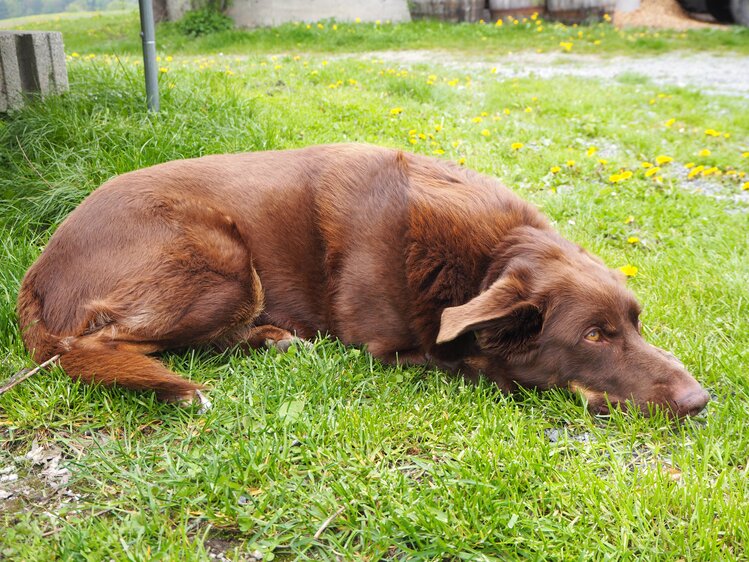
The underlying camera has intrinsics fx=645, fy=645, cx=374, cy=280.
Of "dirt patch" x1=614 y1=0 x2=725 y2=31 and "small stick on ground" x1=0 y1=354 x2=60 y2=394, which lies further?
"dirt patch" x1=614 y1=0 x2=725 y2=31

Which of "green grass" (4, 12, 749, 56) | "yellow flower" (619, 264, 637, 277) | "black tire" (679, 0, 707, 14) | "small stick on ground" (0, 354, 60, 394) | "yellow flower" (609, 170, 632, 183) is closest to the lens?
"small stick on ground" (0, 354, 60, 394)

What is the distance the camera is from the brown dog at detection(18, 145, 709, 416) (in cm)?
255

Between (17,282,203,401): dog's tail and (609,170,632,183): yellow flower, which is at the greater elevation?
(609,170,632,183): yellow flower

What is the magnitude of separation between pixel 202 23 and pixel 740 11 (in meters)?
11.5

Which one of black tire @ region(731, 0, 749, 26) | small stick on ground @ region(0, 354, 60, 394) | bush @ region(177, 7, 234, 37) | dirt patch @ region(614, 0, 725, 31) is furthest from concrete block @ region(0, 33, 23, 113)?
black tire @ region(731, 0, 749, 26)

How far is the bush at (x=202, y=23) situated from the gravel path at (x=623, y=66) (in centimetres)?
378

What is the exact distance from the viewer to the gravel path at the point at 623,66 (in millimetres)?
9352

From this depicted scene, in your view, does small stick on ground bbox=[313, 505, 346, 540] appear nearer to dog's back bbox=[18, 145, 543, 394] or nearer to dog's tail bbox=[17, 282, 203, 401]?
dog's tail bbox=[17, 282, 203, 401]

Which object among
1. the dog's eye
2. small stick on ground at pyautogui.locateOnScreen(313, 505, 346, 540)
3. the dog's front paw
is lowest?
small stick on ground at pyautogui.locateOnScreen(313, 505, 346, 540)

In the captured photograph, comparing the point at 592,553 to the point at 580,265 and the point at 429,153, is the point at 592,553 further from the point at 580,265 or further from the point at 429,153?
the point at 429,153

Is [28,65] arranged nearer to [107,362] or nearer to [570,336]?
[107,362]

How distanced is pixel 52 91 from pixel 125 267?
2754 mm

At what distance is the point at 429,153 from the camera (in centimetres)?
548

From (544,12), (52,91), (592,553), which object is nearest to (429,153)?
(52,91)
